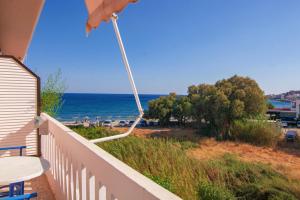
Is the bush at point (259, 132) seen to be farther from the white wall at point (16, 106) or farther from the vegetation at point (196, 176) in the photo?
the white wall at point (16, 106)

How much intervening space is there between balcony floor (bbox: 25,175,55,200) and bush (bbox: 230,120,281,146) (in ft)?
38.6

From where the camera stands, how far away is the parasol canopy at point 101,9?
1.45 m

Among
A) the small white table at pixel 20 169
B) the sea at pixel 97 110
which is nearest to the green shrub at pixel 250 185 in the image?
the small white table at pixel 20 169

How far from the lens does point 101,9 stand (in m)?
1.70

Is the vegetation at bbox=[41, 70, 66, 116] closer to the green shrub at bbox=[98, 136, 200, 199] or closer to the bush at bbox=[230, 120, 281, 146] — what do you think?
the green shrub at bbox=[98, 136, 200, 199]

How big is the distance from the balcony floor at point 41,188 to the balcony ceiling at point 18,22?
2.28 metres

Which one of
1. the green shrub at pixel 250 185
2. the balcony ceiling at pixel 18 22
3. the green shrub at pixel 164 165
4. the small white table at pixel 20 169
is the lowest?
the green shrub at pixel 250 185

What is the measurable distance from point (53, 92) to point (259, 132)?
9.91 metres

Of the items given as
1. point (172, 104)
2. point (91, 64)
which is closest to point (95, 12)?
point (172, 104)

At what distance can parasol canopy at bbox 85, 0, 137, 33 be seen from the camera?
145cm

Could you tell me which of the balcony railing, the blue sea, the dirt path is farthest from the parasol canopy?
the blue sea

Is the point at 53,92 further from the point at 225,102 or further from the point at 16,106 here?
the point at 225,102

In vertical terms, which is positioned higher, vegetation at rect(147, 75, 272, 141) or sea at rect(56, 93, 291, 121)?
vegetation at rect(147, 75, 272, 141)

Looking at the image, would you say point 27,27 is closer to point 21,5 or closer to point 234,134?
point 21,5
